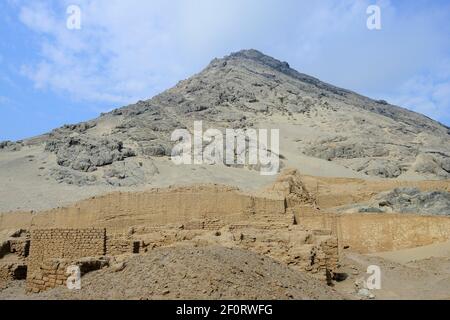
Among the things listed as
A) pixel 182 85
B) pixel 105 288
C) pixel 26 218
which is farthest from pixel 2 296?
pixel 182 85

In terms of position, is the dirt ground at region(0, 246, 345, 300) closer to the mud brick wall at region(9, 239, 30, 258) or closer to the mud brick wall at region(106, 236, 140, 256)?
the mud brick wall at region(106, 236, 140, 256)

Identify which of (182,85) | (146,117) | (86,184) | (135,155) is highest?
(182,85)

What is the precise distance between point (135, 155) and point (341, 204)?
23.6 metres

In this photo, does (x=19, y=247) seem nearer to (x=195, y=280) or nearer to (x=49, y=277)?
(x=49, y=277)

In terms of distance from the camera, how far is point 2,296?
11094 mm

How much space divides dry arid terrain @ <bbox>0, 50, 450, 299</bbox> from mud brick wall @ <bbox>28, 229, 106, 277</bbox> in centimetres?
3

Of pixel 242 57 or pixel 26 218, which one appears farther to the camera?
pixel 242 57

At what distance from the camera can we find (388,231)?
67.8 ft

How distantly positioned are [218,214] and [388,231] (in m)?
6.98

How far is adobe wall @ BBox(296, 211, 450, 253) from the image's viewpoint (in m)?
20.4

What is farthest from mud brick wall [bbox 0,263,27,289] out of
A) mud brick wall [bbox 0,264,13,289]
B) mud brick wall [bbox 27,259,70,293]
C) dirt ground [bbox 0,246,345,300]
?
dirt ground [bbox 0,246,345,300]
